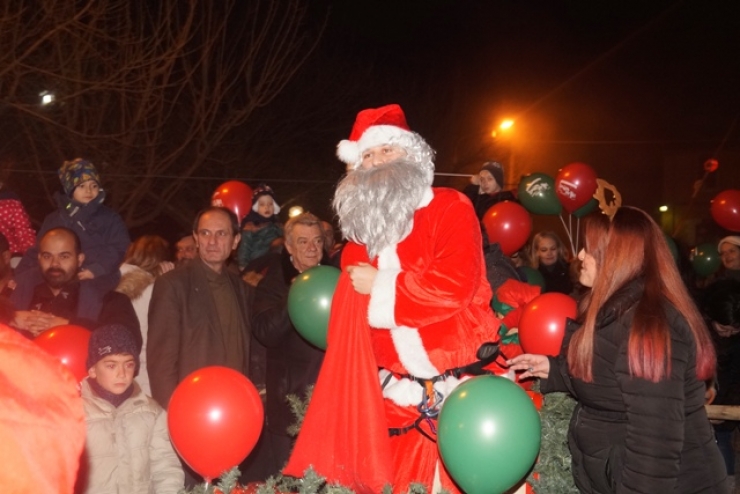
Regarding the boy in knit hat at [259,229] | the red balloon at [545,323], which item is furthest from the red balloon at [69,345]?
the boy in knit hat at [259,229]

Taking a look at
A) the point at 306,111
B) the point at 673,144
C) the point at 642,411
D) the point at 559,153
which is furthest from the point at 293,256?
the point at 673,144

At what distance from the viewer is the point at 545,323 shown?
4664 millimetres

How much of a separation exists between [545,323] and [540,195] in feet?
14.2

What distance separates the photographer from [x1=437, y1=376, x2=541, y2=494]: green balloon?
2.92 metres

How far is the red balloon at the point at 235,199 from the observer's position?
8250mm

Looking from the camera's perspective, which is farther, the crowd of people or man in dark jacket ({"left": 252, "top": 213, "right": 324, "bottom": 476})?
man in dark jacket ({"left": 252, "top": 213, "right": 324, "bottom": 476})

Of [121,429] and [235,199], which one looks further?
[235,199]

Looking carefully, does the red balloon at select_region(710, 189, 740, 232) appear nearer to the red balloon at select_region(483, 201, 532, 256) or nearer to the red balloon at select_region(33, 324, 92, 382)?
the red balloon at select_region(483, 201, 532, 256)

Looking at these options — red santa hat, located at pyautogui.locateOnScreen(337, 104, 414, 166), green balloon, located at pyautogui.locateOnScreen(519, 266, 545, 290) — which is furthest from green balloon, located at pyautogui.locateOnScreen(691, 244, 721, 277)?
red santa hat, located at pyautogui.locateOnScreen(337, 104, 414, 166)

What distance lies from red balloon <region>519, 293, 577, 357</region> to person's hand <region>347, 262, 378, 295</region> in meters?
1.60

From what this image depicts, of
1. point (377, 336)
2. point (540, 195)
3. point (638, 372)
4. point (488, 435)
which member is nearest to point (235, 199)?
point (540, 195)

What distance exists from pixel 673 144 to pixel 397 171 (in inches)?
1167

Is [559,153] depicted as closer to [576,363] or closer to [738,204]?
[738,204]

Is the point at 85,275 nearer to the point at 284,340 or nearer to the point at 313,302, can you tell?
the point at 284,340
